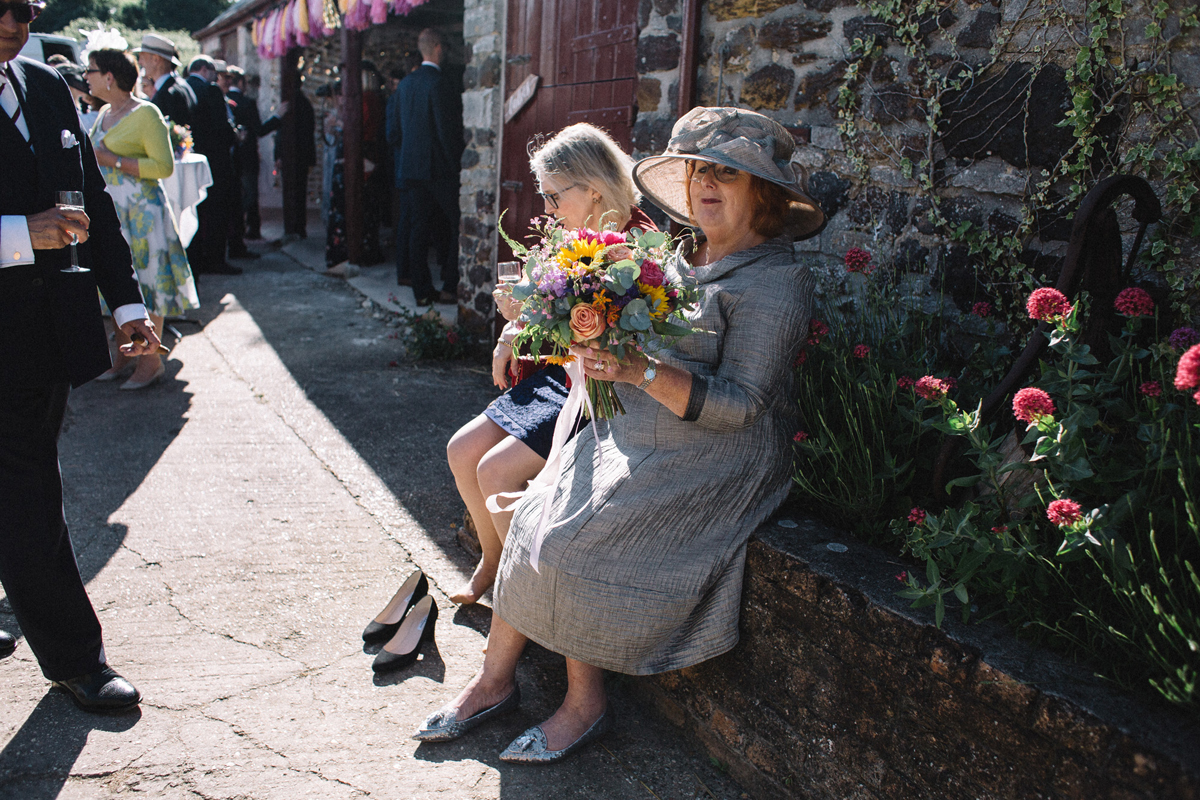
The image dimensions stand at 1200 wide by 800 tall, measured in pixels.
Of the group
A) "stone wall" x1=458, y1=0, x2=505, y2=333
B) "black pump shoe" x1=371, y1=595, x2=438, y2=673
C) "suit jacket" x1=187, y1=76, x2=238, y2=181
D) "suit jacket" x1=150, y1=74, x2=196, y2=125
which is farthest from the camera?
"suit jacket" x1=187, y1=76, x2=238, y2=181

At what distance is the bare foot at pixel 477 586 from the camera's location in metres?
2.79

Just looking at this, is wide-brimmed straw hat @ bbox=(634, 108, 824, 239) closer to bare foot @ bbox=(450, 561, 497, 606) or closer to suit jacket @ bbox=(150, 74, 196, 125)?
bare foot @ bbox=(450, 561, 497, 606)

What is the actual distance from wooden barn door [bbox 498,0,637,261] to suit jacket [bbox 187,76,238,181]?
4022 millimetres

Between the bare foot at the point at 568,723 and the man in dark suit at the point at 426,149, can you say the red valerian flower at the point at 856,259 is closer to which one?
the bare foot at the point at 568,723

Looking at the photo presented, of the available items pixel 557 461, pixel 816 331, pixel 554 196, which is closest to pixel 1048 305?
pixel 816 331

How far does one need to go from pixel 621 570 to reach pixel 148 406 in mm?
3714

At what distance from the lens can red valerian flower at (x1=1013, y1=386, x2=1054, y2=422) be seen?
1.53m

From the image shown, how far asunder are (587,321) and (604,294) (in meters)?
0.08

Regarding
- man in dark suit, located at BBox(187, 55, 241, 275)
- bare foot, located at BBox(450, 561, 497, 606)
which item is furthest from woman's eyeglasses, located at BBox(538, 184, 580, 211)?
man in dark suit, located at BBox(187, 55, 241, 275)

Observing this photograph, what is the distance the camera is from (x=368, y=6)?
7543 mm

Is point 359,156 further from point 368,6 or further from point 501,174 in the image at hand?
point 501,174

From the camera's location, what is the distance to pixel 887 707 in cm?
170

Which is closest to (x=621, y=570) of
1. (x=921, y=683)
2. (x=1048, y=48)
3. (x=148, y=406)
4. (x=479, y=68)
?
(x=921, y=683)

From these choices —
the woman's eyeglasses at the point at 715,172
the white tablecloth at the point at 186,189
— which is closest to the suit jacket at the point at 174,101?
the white tablecloth at the point at 186,189
